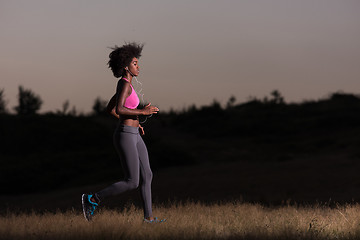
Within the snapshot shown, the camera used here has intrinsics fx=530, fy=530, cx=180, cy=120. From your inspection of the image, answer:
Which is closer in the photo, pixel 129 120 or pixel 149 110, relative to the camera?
pixel 149 110

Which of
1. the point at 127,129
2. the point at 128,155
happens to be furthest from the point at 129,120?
the point at 128,155

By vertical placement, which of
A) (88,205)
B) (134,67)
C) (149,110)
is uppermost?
(134,67)

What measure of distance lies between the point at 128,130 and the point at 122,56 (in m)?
0.98

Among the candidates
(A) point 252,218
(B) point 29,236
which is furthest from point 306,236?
(B) point 29,236

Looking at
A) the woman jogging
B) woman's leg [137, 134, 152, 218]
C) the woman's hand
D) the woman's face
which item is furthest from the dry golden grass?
the woman's face

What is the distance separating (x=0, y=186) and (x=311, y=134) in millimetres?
17375

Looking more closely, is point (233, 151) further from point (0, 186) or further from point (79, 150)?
point (0, 186)

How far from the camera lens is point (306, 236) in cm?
653

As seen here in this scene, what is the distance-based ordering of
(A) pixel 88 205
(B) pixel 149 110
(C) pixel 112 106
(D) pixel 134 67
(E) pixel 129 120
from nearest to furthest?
(B) pixel 149 110 → (E) pixel 129 120 → (D) pixel 134 67 → (A) pixel 88 205 → (C) pixel 112 106

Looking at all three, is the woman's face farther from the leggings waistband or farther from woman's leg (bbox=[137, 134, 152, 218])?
woman's leg (bbox=[137, 134, 152, 218])

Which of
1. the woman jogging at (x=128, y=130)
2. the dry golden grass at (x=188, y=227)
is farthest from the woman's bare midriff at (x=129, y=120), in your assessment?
the dry golden grass at (x=188, y=227)

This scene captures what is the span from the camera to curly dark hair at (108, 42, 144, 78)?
273 inches

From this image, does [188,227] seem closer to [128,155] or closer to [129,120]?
[128,155]

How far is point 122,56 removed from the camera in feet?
22.8
